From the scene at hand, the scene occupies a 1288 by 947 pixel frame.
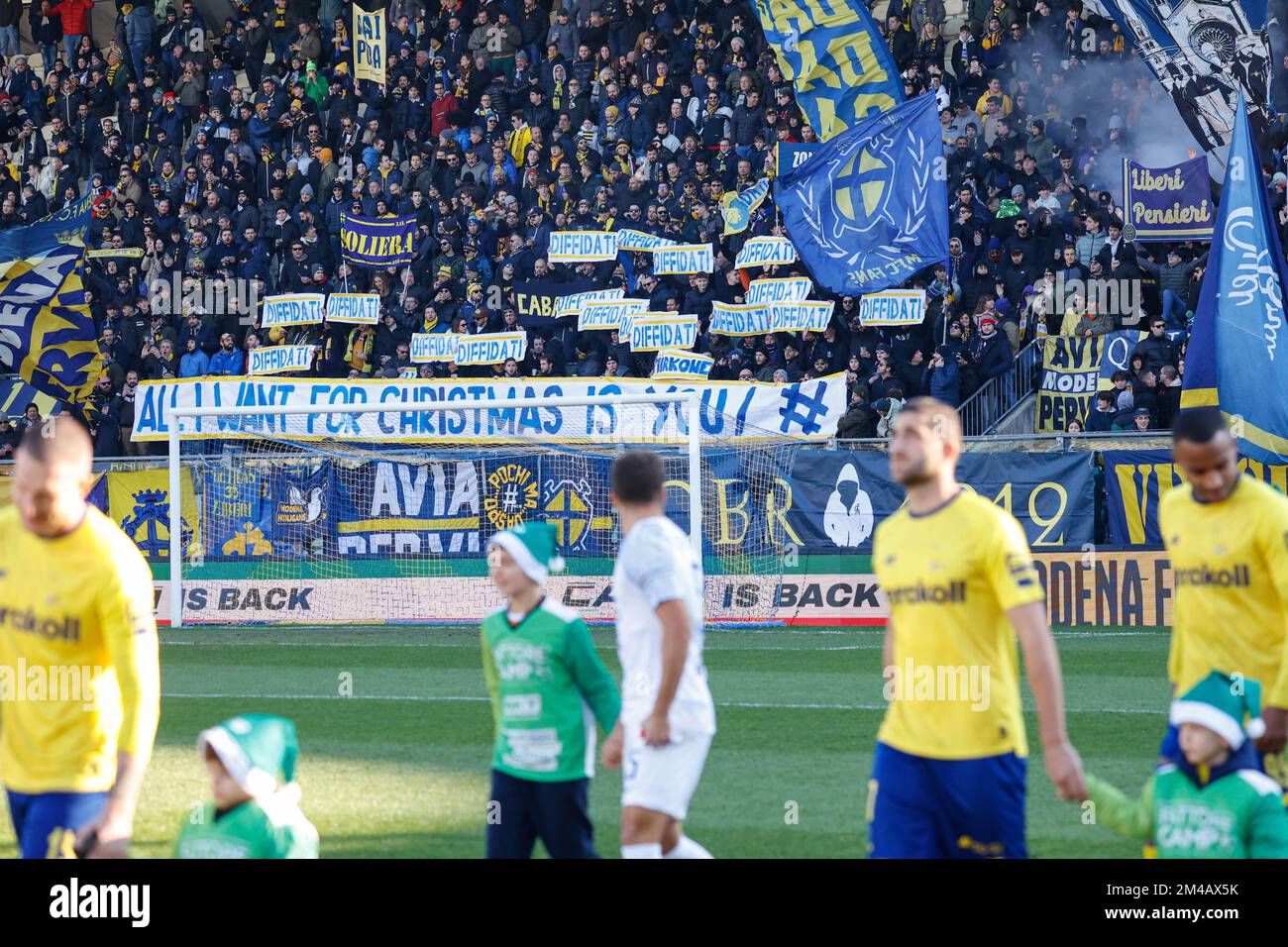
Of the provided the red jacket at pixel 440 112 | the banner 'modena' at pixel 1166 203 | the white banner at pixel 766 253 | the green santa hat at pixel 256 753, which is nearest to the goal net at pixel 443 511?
the white banner at pixel 766 253

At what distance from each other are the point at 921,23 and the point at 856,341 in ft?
21.0

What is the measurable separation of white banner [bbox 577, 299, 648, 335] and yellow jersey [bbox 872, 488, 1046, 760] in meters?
16.8

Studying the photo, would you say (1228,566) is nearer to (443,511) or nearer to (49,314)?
(443,511)

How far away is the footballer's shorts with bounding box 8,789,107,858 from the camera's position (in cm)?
542

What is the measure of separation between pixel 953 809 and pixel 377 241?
20.5m

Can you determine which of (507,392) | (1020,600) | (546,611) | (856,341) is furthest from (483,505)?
(1020,600)

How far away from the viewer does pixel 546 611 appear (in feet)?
21.2

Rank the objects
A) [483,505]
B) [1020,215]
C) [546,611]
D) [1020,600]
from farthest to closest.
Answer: [1020,215]
[483,505]
[546,611]
[1020,600]

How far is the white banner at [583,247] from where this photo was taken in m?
23.1

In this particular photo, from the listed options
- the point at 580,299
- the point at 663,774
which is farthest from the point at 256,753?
the point at 580,299

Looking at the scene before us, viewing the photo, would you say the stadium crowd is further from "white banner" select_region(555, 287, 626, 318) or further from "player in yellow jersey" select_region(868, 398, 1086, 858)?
"player in yellow jersey" select_region(868, 398, 1086, 858)

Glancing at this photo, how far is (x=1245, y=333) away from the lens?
1695 centimetres

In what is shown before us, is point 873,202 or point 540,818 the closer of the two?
point 540,818
